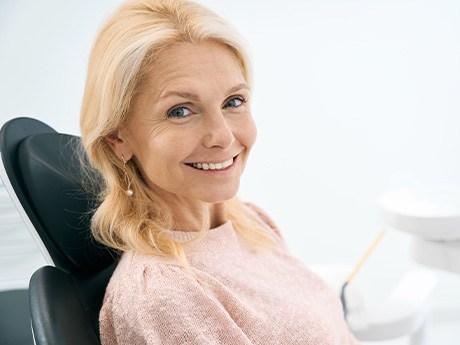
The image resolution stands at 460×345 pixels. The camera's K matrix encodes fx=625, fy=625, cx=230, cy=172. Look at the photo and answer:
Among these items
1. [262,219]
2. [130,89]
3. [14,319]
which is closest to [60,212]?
[130,89]

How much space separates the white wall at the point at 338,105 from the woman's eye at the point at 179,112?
1.24 m

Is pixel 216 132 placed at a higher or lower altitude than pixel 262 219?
higher

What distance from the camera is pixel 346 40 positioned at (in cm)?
238

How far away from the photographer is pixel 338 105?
2441 mm

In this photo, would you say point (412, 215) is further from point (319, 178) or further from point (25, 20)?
point (25, 20)

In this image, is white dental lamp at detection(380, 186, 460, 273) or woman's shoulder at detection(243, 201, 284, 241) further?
white dental lamp at detection(380, 186, 460, 273)

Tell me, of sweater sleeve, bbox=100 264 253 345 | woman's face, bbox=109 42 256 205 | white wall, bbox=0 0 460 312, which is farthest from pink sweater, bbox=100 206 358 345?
white wall, bbox=0 0 460 312

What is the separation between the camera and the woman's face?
980 millimetres

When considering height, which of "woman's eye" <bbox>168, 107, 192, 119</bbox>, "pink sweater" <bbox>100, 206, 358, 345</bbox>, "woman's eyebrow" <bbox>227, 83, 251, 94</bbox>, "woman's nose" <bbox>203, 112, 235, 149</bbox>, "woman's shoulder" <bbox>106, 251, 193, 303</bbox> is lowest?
"pink sweater" <bbox>100, 206, 358, 345</bbox>

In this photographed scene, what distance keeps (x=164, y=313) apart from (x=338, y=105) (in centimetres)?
169

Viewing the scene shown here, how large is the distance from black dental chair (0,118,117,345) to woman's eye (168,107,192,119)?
24 centimetres

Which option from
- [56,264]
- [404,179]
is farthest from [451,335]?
[56,264]

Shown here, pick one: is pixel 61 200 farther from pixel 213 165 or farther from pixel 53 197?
pixel 213 165

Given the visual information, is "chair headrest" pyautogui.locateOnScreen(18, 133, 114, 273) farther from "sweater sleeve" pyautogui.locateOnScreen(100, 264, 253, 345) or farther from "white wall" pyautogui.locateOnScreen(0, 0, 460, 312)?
"white wall" pyautogui.locateOnScreen(0, 0, 460, 312)
